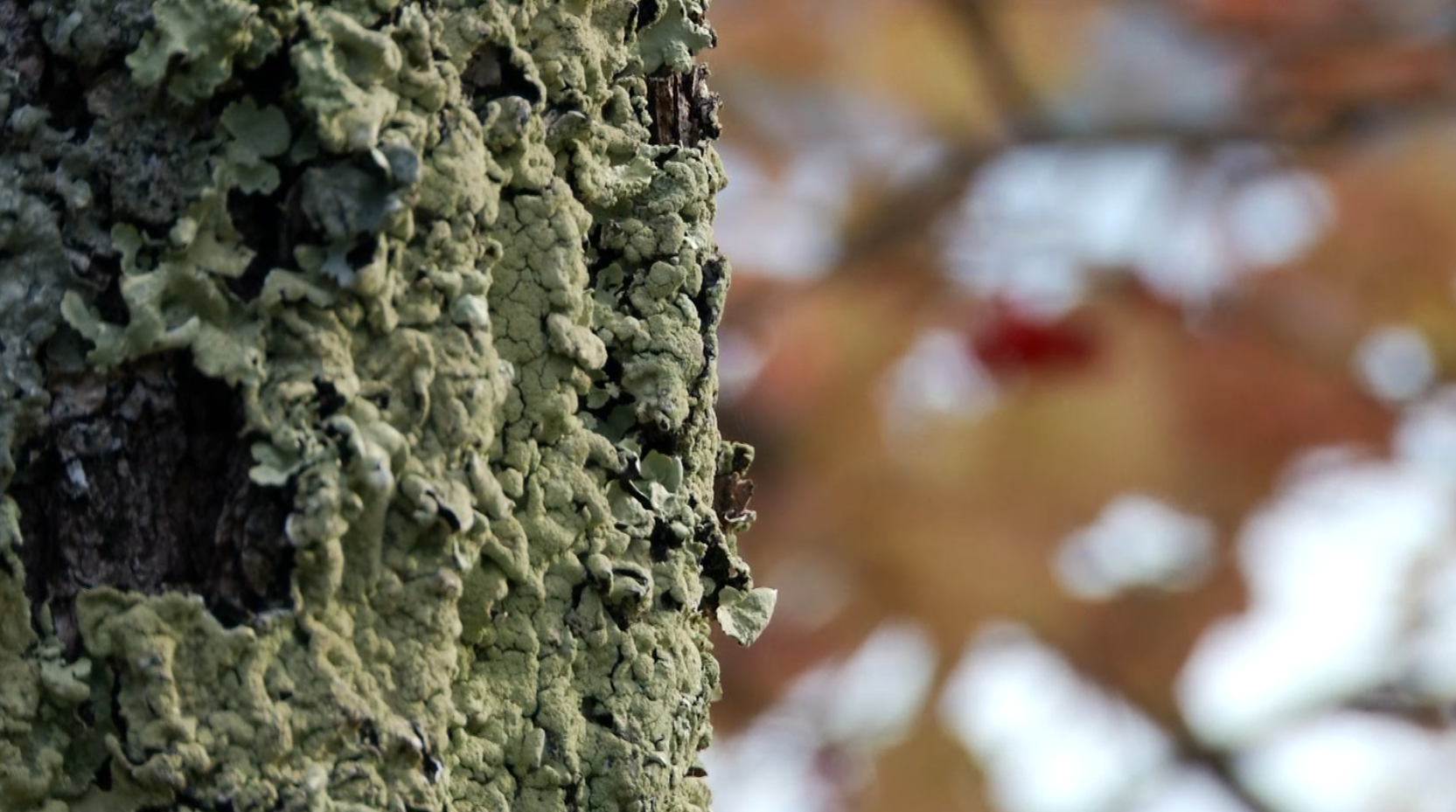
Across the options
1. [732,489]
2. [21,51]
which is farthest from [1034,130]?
[21,51]

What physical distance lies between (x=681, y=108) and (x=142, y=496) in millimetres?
237

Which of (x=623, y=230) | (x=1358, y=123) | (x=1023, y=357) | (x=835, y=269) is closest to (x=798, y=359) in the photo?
(x=835, y=269)

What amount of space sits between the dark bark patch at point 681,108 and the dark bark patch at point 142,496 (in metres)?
0.19

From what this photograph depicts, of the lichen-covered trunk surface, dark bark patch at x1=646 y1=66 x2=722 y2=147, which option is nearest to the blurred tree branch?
dark bark patch at x1=646 y1=66 x2=722 y2=147

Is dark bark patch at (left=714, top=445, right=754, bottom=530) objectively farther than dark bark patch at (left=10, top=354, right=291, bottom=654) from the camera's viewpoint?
Yes

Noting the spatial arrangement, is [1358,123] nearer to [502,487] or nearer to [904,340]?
[904,340]

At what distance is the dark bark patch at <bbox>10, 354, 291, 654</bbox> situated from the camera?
476 mm

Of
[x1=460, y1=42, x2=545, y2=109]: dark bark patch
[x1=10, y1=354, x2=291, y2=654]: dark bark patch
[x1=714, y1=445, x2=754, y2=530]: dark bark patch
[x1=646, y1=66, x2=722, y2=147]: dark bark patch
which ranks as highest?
[x1=646, y1=66, x2=722, y2=147]: dark bark patch

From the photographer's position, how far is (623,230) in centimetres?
57

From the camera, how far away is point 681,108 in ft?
1.97

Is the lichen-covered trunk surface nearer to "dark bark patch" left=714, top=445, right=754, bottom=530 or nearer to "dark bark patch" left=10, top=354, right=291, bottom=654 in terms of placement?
"dark bark patch" left=10, top=354, right=291, bottom=654

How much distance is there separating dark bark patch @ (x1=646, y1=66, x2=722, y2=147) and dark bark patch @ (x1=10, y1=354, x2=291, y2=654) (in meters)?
0.19

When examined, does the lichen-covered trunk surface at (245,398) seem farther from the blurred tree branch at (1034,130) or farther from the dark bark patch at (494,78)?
the blurred tree branch at (1034,130)

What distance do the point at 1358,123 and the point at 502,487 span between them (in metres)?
2.62
